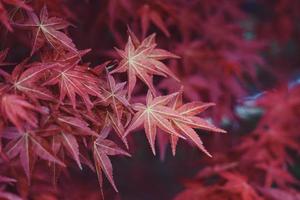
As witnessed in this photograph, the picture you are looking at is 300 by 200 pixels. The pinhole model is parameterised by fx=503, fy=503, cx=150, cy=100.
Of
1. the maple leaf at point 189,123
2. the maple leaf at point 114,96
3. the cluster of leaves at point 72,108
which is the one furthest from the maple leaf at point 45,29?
the maple leaf at point 189,123

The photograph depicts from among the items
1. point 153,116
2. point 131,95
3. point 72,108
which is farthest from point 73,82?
point 131,95

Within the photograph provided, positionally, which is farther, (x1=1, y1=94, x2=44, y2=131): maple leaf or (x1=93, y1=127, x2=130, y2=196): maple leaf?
(x1=93, y1=127, x2=130, y2=196): maple leaf

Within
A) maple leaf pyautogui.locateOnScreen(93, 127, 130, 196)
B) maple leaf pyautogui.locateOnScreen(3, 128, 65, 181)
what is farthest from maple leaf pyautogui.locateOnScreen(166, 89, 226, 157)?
maple leaf pyautogui.locateOnScreen(3, 128, 65, 181)

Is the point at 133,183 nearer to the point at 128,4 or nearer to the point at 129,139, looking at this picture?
the point at 129,139

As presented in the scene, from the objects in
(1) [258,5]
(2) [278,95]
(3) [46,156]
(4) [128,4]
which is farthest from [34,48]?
(1) [258,5]

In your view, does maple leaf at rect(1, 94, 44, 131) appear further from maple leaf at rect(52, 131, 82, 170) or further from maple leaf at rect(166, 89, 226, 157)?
maple leaf at rect(166, 89, 226, 157)

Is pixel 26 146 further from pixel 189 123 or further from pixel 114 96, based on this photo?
pixel 189 123
